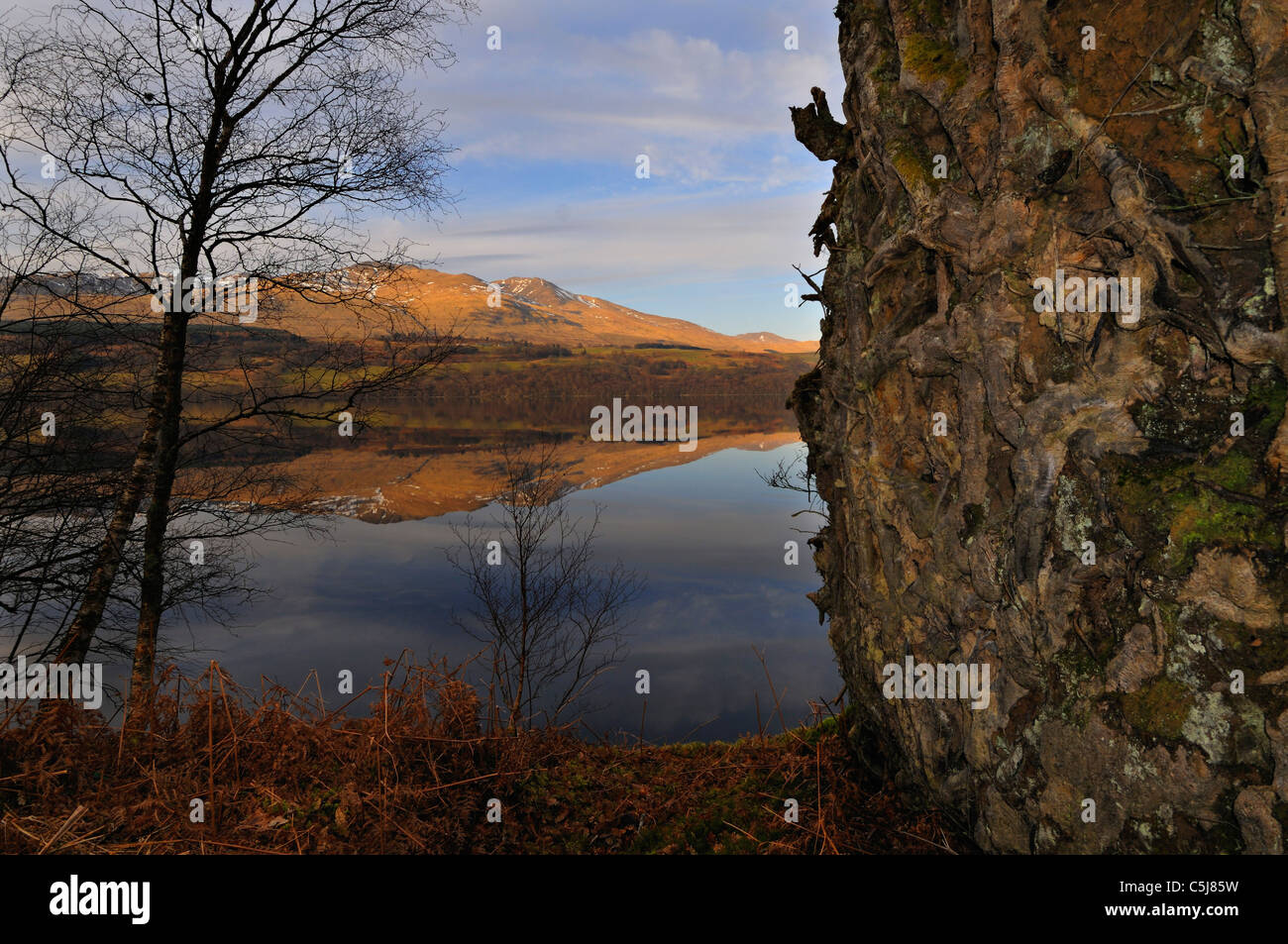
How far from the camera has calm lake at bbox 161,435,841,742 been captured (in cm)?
2698

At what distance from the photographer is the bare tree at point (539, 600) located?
15469 mm

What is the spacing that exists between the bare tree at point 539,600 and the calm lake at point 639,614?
1812 millimetres

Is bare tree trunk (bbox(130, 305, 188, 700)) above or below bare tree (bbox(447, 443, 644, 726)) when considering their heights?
above

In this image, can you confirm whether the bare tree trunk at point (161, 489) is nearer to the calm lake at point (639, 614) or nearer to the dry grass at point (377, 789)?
the dry grass at point (377, 789)

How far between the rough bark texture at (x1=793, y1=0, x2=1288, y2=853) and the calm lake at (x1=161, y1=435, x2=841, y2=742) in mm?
14251

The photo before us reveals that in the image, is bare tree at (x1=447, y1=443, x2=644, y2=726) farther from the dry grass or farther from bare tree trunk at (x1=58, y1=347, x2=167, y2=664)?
bare tree trunk at (x1=58, y1=347, x2=167, y2=664)

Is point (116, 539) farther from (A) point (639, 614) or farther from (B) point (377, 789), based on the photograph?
(A) point (639, 614)

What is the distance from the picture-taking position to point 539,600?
1953 cm

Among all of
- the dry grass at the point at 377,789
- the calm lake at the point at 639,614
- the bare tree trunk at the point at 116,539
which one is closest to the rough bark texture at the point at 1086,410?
the dry grass at the point at 377,789

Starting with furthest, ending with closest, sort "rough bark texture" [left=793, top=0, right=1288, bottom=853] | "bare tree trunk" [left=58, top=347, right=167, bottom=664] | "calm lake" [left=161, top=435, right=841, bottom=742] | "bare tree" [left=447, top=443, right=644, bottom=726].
Answer: 1. "calm lake" [left=161, top=435, right=841, bottom=742]
2. "bare tree" [left=447, top=443, right=644, bottom=726]
3. "bare tree trunk" [left=58, top=347, right=167, bottom=664]
4. "rough bark texture" [left=793, top=0, right=1288, bottom=853]

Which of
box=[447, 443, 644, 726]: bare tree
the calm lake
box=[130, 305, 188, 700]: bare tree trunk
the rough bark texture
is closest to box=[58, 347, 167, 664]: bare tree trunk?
box=[130, 305, 188, 700]: bare tree trunk

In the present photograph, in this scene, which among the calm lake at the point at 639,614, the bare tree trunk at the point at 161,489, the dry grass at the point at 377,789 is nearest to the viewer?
the dry grass at the point at 377,789

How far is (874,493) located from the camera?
5.42 meters

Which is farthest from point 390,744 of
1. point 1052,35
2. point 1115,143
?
point 1052,35
